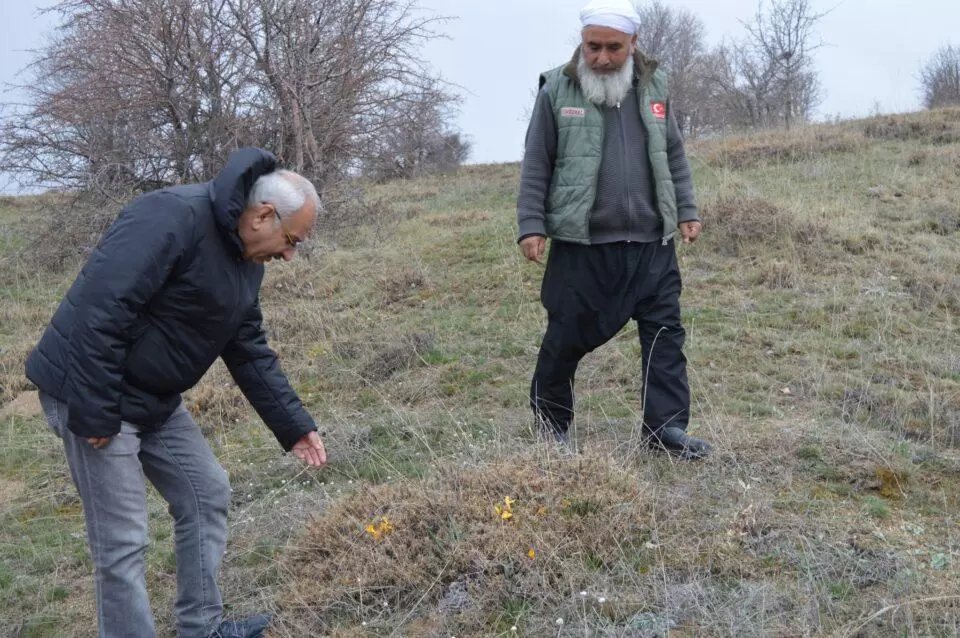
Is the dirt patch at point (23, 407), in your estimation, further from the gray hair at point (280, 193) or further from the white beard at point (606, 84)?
the white beard at point (606, 84)

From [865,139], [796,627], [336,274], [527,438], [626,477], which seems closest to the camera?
[796,627]

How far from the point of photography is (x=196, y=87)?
11.9 metres

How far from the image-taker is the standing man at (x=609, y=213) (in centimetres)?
402

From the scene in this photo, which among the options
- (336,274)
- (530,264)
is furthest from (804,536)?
(336,274)

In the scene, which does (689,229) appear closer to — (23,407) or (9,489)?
(9,489)

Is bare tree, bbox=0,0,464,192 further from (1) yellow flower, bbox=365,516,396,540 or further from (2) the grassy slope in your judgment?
(1) yellow flower, bbox=365,516,396,540

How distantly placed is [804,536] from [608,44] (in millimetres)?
2224

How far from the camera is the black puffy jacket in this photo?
2533 mm

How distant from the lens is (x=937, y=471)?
12.8 ft

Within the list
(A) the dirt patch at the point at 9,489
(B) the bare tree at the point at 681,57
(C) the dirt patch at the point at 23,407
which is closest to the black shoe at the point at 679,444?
(A) the dirt patch at the point at 9,489

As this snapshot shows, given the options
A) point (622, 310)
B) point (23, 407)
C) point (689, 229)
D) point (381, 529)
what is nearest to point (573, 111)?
point (689, 229)

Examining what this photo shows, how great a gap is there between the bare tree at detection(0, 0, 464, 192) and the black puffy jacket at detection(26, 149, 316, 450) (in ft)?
30.8

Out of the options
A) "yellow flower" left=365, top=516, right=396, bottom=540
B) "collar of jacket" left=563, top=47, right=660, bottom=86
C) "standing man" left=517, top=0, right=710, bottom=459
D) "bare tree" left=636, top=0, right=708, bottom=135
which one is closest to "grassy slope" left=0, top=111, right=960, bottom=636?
"yellow flower" left=365, top=516, right=396, bottom=540

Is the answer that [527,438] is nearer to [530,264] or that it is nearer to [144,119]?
[530,264]
